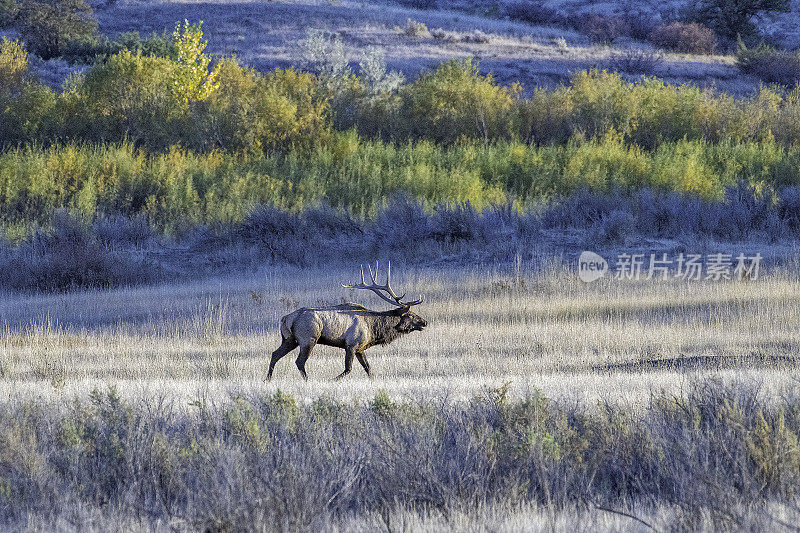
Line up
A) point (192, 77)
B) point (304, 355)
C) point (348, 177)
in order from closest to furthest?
point (304, 355) → point (348, 177) → point (192, 77)

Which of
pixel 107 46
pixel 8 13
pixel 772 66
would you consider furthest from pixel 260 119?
pixel 8 13

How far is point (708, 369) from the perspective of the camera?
35.9 ft

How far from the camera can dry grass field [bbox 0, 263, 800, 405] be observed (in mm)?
9648

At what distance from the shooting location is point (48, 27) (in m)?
49.1

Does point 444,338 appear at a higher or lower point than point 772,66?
lower

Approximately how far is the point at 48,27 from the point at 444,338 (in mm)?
41925

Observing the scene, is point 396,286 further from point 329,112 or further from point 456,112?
point 456,112

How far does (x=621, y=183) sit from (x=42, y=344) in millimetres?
16283

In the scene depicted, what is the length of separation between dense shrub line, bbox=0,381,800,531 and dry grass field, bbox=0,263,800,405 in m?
1.05

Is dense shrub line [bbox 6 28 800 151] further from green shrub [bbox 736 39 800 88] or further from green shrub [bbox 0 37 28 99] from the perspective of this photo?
green shrub [bbox 736 39 800 88]

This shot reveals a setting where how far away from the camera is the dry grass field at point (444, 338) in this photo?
965 cm

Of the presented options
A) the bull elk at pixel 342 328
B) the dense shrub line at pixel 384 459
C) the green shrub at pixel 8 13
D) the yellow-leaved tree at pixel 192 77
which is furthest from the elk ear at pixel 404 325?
the green shrub at pixel 8 13

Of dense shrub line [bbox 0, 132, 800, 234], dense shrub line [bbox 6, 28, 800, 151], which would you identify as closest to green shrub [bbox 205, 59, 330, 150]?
dense shrub line [bbox 6, 28, 800, 151]

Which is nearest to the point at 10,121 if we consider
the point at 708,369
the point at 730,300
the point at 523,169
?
the point at 523,169
